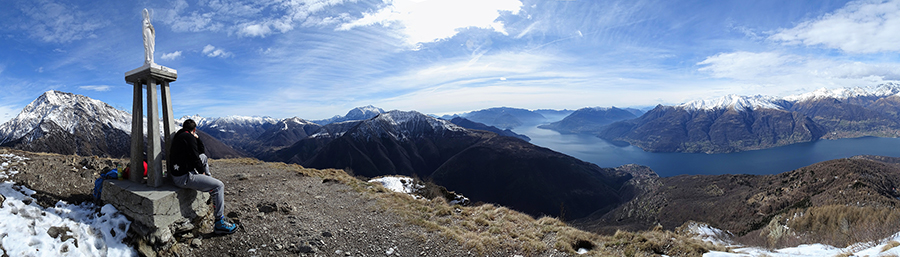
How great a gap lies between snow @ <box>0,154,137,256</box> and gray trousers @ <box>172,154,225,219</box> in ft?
3.67

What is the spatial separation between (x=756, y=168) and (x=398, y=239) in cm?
25994

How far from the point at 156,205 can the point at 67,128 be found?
626 ft

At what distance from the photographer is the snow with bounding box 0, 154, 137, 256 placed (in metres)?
4.70

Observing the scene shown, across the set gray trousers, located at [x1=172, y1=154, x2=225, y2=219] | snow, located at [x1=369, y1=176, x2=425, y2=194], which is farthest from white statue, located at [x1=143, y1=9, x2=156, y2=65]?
snow, located at [x1=369, y1=176, x2=425, y2=194]

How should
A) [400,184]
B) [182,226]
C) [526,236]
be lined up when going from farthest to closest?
[400,184]
[526,236]
[182,226]

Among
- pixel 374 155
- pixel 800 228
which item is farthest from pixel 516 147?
pixel 800 228

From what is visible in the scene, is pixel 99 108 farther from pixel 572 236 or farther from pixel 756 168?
pixel 756 168

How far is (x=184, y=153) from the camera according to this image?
628cm

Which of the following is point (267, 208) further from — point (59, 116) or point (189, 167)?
point (59, 116)

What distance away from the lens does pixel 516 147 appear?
168 m

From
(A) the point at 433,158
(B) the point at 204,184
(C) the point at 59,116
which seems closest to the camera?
(B) the point at 204,184

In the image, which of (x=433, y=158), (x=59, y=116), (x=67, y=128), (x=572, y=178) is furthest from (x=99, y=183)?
(x=59, y=116)

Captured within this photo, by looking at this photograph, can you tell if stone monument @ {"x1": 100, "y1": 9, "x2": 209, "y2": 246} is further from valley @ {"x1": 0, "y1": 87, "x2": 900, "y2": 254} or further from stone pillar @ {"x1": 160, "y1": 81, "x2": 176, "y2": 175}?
valley @ {"x1": 0, "y1": 87, "x2": 900, "y2": 254}

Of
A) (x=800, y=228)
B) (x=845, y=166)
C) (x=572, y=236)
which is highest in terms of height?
(x=572, y=236)
